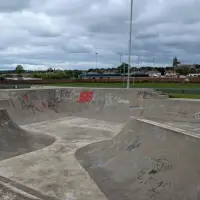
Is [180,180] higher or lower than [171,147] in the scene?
lower

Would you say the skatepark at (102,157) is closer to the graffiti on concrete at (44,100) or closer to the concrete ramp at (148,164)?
the concrete ramp at (148,164)

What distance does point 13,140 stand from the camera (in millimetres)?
10422

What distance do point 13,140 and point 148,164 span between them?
6.15 meters

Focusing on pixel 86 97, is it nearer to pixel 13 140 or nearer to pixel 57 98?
pixel 57 98

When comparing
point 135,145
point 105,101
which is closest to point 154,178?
point 135,145

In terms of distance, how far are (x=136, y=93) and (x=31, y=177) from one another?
11.0 metres

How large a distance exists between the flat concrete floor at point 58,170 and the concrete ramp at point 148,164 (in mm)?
590

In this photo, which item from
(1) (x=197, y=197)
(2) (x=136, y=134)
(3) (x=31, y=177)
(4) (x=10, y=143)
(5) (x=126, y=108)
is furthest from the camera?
(5) (x=126, y=108)

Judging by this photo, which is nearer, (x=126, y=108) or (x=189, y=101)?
(x=189, y=101)

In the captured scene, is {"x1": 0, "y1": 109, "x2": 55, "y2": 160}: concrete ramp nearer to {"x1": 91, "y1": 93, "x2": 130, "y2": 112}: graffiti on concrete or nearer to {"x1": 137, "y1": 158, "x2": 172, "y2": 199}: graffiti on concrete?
{"x1": 137, "y1": 158, "x2": 172, "y2": 199}: graffiti on concrete

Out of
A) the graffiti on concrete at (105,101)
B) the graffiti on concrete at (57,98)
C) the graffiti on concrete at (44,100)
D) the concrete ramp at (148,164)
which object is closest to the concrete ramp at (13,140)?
the concrete ramp at (148,164)

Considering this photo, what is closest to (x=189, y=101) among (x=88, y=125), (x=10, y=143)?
(x=88, y=125)

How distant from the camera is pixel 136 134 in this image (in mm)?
7980

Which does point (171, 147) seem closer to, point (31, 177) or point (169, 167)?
point (169, 167)
